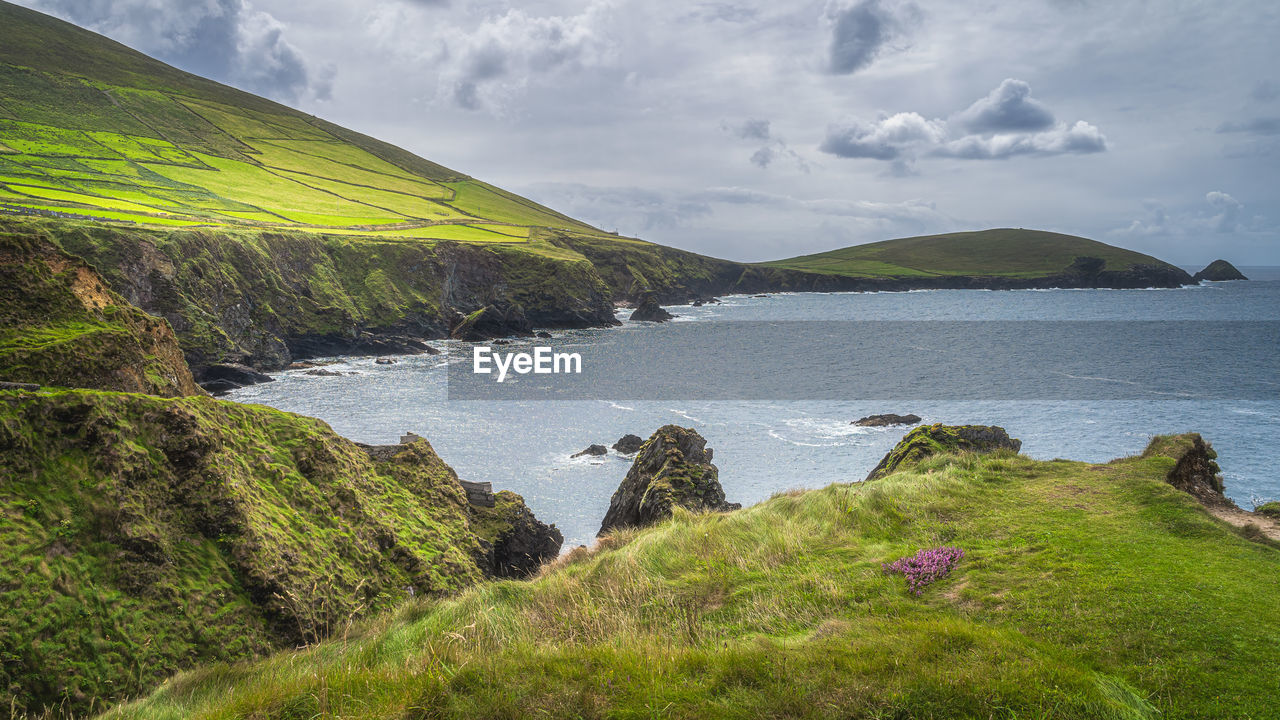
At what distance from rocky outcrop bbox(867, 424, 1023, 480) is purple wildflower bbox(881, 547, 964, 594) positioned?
1043 cm

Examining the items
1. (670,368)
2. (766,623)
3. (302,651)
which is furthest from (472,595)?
(670,368)

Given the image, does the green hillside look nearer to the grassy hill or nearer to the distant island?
the distant island

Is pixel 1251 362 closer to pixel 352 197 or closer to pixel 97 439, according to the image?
pixel 97 439

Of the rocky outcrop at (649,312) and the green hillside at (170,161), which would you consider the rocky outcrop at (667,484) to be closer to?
the green hillside at (170,161)

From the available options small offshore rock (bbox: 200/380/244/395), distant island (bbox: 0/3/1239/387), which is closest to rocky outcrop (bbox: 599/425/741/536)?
distant island (bbox: 0/3/1239/387)

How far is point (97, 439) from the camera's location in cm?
1015

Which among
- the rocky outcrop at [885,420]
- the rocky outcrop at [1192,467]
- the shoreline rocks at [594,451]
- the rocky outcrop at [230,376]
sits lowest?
the shoreline rocks at [594,451]

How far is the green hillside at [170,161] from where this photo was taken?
88.9 metres

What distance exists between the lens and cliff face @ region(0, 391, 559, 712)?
26.9ft

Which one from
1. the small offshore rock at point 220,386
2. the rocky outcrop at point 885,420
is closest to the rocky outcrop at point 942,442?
the rocky outcrop at point 885,420

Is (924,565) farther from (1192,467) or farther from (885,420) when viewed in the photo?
(885,420)

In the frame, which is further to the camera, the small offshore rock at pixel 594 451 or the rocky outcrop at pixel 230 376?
the rocky outcrop at pixel 230 376

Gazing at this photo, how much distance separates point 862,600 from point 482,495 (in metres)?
14.9

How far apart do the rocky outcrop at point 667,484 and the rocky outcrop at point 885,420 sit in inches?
1029
